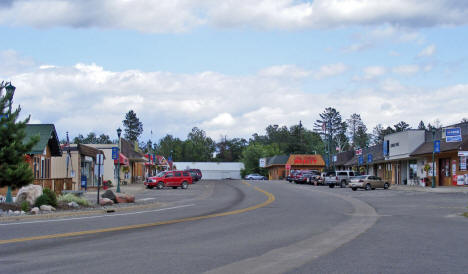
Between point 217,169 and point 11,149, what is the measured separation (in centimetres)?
11561

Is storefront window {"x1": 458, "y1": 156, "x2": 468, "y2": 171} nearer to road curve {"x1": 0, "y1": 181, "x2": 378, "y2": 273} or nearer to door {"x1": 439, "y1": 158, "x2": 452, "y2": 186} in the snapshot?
door {"x1": 439, "y1": 158, "x2": 452, "y2": 186}

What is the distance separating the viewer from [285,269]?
9070 millimetres

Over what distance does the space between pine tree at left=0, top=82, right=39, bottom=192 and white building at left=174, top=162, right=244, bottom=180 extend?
11237cm

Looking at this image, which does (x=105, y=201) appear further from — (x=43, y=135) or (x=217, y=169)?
(x=217, y=169)

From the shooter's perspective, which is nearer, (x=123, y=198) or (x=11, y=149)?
(x=11, y=149)

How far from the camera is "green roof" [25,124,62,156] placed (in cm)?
3669

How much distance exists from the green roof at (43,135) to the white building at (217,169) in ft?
317

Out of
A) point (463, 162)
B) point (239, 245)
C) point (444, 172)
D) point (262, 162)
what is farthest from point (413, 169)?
point (262, 162)

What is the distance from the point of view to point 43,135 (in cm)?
3781

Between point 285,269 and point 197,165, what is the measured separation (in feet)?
426

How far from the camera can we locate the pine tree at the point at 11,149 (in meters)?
23.1

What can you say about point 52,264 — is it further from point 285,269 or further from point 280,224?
point 280,224

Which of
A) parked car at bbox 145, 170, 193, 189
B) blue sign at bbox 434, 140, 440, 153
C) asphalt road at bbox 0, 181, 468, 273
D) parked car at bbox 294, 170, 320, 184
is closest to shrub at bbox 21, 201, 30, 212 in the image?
asphalt road at bbox 0, 181, 468, 273

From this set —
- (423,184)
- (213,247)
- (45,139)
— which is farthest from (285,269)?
(423,184)
